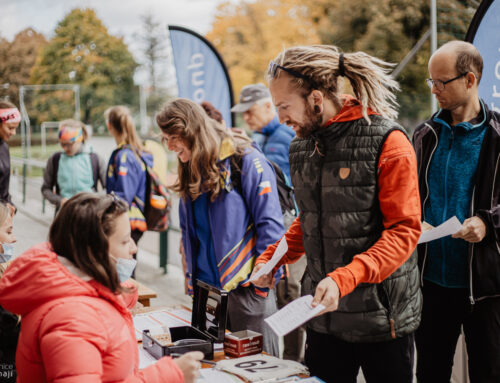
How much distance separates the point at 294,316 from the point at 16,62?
433cm

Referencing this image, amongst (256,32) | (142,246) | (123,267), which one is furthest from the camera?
(256,32)

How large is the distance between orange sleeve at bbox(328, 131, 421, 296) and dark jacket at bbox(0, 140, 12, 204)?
3.02 meters

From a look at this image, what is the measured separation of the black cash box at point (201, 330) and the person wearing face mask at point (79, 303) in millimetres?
424

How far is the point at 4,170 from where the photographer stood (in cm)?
390

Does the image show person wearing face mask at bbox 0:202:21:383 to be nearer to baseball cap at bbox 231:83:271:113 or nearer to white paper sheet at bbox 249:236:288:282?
white paper sheet at bbox 249:236:288:282

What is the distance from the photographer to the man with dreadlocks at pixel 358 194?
1.73 m

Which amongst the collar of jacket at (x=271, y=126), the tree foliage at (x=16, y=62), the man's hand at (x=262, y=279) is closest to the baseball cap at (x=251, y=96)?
the collar of jacket at (x=271, y=126)

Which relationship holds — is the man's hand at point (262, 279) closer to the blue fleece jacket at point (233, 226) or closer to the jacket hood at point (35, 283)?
the blue fleece jacket at point (233, 226)

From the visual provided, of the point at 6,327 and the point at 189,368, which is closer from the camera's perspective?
the point at 189,368

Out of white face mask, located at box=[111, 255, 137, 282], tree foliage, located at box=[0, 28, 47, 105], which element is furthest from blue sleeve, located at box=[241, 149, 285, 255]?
tree foliage, located at box=[0, 28, 47, 105]

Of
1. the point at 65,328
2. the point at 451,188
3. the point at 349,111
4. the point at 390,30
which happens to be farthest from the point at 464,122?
the point at 390,30

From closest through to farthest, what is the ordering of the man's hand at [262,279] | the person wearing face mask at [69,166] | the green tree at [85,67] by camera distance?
the man's hand at [262,279] → the person wearing face mask at [69,166] → the green tree at [85,67]

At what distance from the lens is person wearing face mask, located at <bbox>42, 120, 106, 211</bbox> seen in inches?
207

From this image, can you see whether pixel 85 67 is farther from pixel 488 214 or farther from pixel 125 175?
pixel 488 214
